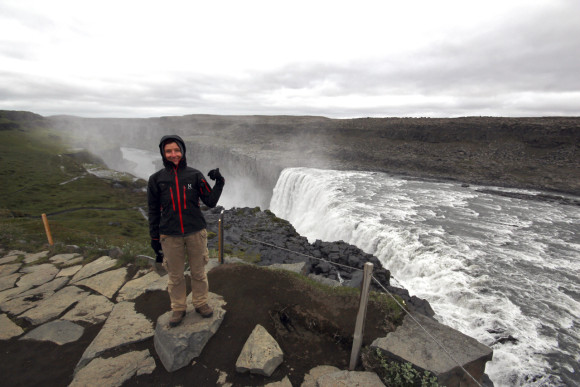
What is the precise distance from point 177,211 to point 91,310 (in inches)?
134

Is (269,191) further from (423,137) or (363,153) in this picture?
(423,137)

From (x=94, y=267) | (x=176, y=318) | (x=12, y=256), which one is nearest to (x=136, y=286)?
(x=94, y=267)

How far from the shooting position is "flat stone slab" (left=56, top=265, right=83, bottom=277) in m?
7.41

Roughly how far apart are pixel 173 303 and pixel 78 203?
49.9m

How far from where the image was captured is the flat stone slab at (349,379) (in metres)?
3.99

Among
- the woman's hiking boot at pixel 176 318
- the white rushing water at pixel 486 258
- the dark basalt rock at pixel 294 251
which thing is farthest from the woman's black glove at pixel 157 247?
the white rushing water at pixel 486 258

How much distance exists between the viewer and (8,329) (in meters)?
5.24

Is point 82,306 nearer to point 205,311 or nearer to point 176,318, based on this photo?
point 176,318

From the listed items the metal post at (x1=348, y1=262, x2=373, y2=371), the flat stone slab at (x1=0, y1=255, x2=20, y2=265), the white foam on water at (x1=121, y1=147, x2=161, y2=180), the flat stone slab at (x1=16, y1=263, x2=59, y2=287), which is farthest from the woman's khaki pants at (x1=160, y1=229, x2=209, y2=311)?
the white foam on water at (x1=121, y1=147, x2=161, y2=180)

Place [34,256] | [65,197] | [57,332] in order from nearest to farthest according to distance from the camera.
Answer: [57,332] → [34,256] → [65,197]

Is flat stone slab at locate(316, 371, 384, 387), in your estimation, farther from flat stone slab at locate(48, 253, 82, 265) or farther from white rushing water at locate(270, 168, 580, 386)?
flat stone slab at locate(48, 253, 82, 265)

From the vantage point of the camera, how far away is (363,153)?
5244 centimetres

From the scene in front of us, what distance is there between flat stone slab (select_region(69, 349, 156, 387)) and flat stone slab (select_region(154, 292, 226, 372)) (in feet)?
0.73

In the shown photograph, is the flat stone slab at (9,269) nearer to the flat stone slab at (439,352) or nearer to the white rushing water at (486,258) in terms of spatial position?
the flat stone slab at (439,352)
